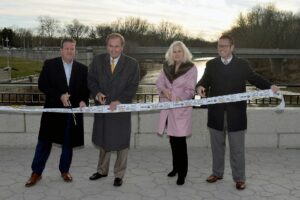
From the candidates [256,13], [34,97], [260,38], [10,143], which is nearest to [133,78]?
[10,143]

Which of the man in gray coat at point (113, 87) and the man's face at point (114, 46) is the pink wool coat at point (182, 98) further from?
the man's face at point (114, 46)

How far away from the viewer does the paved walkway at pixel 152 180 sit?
405 centimetres

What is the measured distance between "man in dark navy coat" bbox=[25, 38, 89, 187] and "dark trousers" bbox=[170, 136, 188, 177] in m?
1.11

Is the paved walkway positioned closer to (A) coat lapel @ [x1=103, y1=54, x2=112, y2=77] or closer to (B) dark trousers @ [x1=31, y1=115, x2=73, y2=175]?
(B) dark trousers @ [x1=31, y1=115, x2=73, y2=175]

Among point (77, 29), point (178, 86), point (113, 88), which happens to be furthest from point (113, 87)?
point (77, 29)

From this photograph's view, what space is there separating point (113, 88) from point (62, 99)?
0.58m

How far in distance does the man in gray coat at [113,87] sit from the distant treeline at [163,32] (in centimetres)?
5523

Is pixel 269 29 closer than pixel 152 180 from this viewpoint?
No

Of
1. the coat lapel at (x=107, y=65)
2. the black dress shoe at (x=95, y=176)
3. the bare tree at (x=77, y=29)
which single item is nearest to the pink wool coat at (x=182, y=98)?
the coat lapel at (x=107, y=65)

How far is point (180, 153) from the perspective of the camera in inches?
172

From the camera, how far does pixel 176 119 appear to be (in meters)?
4.23

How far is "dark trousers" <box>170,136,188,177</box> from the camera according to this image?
14.2ft

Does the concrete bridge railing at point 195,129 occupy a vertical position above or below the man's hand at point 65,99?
below

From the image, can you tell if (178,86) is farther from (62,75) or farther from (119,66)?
(62,75)
